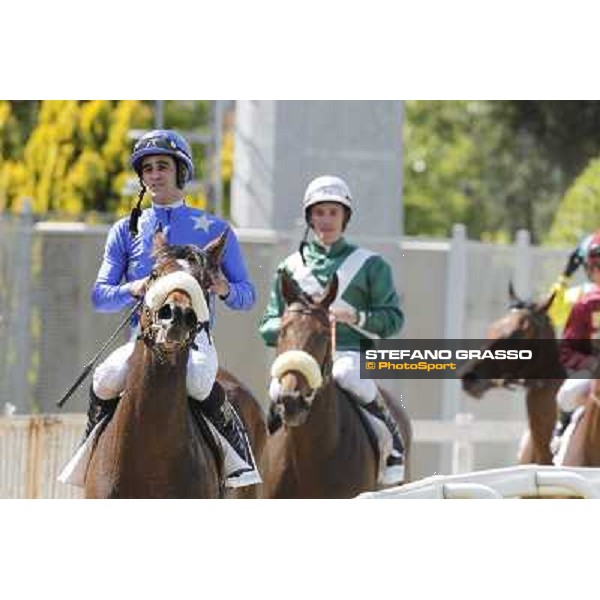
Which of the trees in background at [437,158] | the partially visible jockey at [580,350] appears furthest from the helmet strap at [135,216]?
the trees in background at [437,158]

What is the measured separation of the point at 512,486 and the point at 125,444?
57.1 inches

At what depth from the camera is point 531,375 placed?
9.59m

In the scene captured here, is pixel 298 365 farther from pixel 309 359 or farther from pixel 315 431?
pixel 315 431

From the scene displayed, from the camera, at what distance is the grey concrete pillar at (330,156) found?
32.7 ft

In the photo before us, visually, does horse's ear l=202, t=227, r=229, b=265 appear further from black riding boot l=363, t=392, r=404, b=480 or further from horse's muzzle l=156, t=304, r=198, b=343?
black riding boot l=363, t=392, r=404, b=480

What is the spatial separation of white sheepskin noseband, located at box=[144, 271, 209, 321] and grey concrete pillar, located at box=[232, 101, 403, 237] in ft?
8.53

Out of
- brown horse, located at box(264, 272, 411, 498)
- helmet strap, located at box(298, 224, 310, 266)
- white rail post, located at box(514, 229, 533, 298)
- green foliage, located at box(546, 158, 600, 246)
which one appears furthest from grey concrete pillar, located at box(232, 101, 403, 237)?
green foliage, located at box(546, 158, 600, 246)

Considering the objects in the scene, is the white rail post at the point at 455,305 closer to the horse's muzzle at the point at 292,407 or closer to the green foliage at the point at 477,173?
the horse's muzzle at the point at 292,407

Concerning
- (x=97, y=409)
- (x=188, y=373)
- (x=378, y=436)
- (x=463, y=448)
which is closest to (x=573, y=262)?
(x=463, y=448)

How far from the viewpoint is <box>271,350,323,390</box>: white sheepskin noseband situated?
26.6 feet

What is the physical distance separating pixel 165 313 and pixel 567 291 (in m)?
3.19

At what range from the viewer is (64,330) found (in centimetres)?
961

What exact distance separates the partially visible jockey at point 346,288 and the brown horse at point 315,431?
0.09 m

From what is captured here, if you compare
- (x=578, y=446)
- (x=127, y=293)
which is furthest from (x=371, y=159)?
(x=127, y=293)
